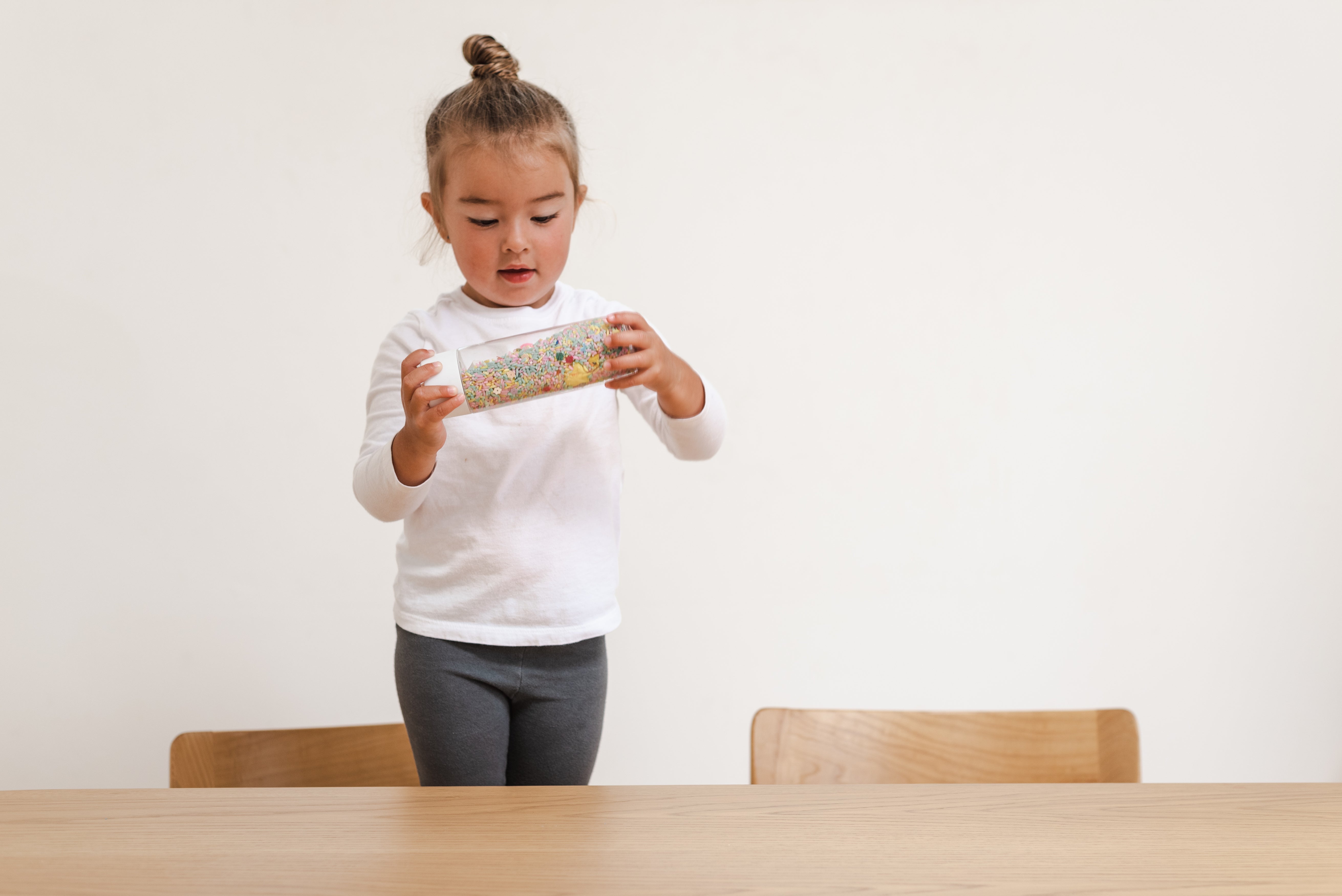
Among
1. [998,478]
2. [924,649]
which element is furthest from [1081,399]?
[924,649]

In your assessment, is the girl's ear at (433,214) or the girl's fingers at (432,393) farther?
the girl's ear at (433,214)

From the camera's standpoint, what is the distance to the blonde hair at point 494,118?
2.92 ft

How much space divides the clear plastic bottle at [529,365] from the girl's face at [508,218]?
155mm

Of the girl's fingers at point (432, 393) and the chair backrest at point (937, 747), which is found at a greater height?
the girl's fingers at point (432, 393)

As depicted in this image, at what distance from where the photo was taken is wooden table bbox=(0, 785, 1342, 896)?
1.57 ft

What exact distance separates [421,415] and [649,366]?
0.18 metres

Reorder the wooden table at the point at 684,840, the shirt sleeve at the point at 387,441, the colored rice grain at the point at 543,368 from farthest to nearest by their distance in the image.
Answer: the shirt sleeve at the point at 387,441 < the colored rice grain at the point at 543,368 < the wooden table at the point at 684,840

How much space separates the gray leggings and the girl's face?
329mm

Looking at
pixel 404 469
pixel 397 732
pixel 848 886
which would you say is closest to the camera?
pixel 848 886

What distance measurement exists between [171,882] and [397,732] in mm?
538

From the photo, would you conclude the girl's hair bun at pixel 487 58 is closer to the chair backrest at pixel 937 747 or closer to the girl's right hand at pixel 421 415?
the girl's right hand at pixel 421 415

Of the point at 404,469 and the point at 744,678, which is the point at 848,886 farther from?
the point at 744,678

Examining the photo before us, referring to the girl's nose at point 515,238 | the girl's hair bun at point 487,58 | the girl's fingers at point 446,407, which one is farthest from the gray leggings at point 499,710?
the girl's hair bun at point 487,58

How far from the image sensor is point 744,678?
1.55m
